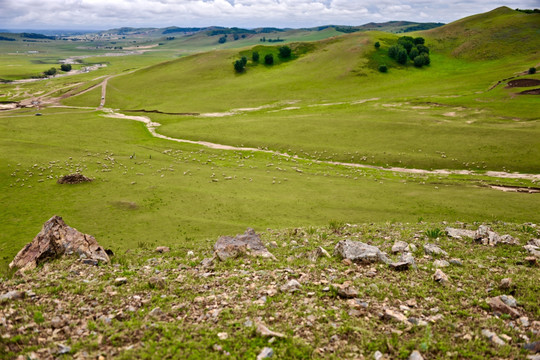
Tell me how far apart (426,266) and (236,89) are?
140 metres

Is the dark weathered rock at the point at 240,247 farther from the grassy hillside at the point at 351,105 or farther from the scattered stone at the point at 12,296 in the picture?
the grassy hillside at the point at 351,105

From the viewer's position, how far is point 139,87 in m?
159

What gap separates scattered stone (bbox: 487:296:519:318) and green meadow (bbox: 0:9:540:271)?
24.5 metres

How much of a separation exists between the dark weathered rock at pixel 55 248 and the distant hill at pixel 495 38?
7800 inches

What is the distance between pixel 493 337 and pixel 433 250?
943cm

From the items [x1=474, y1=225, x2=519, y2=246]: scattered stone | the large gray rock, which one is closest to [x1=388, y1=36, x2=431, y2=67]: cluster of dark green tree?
[x1=474, y1=225, x2=519, y2=246]: scattered stone

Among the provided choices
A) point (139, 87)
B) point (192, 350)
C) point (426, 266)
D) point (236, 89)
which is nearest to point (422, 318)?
point (426, 266)

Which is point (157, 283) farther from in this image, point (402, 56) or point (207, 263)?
point (402, 56)

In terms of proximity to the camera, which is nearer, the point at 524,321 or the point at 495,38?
the point at 524,321

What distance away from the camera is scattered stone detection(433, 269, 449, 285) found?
17.2m

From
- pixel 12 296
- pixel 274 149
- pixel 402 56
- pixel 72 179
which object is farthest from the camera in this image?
pixel 402 56

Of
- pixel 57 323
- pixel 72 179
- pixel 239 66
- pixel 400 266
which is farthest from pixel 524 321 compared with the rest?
pixel 239 66

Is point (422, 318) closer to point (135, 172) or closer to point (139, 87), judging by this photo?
point (135, 172)

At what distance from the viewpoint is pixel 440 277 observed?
17.4 m
